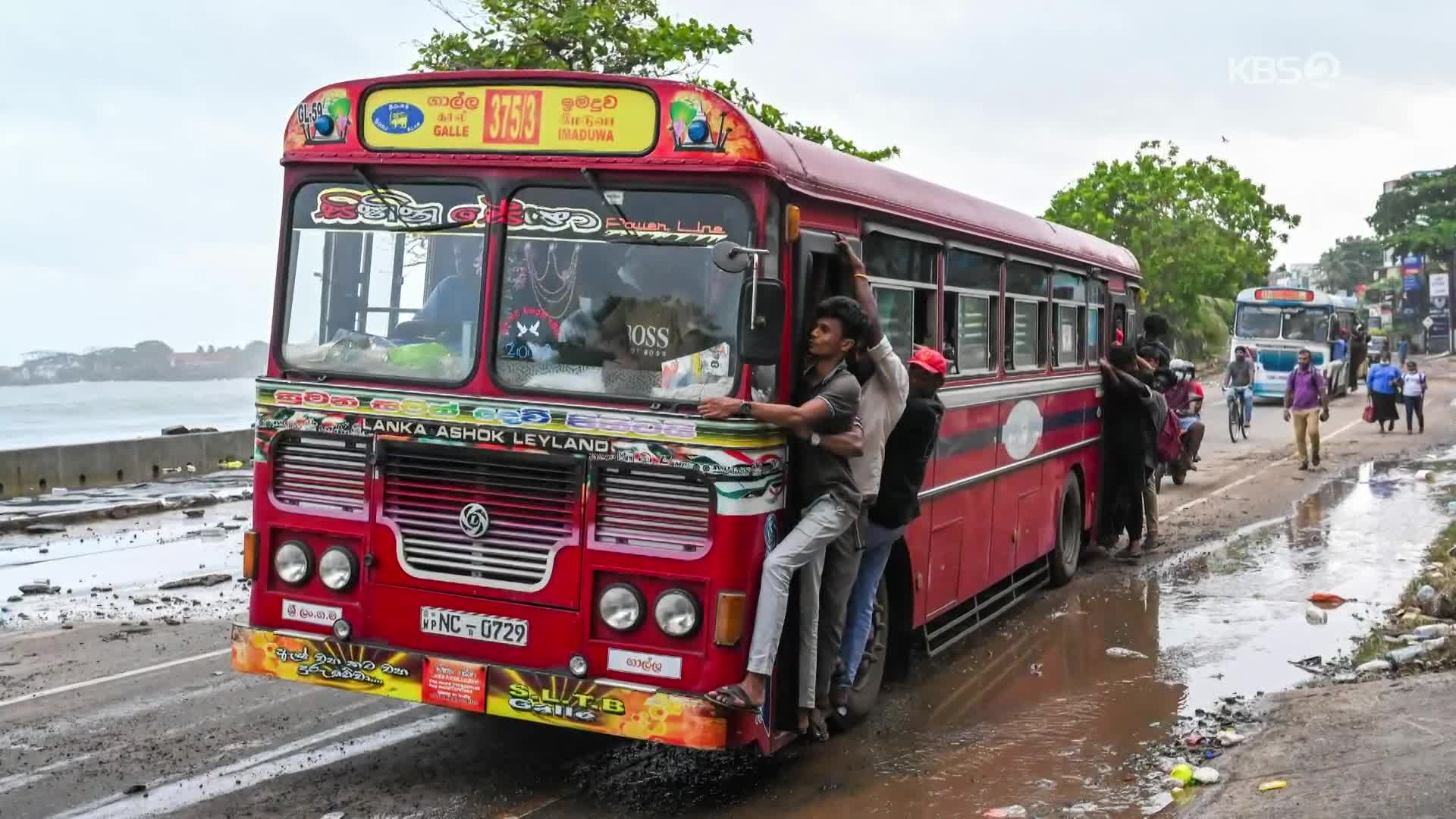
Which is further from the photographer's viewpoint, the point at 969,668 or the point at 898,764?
the point at 969,668

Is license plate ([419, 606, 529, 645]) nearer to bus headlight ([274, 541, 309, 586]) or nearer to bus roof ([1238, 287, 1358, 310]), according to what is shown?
bus headlight ([274, 541, 309, 586])

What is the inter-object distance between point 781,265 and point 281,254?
A: 2.25 meters

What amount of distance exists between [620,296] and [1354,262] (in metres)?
136

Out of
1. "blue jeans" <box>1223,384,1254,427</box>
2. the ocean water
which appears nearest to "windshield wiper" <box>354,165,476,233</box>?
"blue jeans" <box>1223,384,1254,427</box>

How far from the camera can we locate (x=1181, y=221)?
5388cm

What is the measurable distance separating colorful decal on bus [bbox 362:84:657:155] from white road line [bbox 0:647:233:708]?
10.2ft

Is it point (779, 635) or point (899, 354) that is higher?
point (899, 354)

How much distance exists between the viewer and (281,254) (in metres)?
6.18

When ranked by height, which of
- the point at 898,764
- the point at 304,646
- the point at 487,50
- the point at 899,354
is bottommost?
the point at 898,764

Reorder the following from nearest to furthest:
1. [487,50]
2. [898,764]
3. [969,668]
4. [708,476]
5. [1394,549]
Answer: [708,476] < [898,764] < [969,668] < [1394,549] < [487,50]

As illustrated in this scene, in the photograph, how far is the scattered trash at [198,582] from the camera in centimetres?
1138

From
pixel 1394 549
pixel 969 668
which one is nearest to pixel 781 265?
pixel 969 668

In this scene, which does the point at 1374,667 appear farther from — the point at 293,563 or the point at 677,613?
the point at 293,563

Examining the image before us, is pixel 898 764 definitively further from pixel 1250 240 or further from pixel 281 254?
pixel 1250 240
